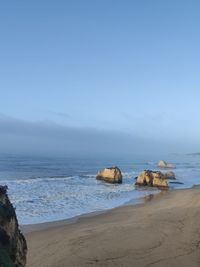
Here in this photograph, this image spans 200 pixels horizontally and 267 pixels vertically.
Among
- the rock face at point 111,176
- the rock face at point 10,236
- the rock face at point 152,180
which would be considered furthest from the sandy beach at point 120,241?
the rock face at point 111,176

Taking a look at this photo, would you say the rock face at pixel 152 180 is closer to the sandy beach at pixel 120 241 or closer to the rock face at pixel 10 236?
the sandy beach at pixel 120 241

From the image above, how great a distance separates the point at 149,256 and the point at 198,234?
13.2ft

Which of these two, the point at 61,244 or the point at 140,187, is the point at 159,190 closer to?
the point at 140,187

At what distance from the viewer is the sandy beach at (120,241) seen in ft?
48.4

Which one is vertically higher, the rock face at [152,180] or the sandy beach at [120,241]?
the rock face at [152,180]

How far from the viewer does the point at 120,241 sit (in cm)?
1745

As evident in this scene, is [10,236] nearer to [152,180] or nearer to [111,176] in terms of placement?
[152,180]

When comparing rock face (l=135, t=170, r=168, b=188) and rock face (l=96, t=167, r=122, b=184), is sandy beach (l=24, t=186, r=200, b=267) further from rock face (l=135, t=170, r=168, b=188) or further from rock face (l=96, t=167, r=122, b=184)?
rock face (l=96, t=167, r=122, b=184)

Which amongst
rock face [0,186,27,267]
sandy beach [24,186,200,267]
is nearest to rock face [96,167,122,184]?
sandy beach [24,186,200,267]

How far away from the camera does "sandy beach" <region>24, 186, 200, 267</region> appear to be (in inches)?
581

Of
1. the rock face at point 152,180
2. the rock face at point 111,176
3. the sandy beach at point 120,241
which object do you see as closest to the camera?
the sandy beach at point 120,241

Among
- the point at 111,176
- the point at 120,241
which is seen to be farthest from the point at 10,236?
the point at 111,176

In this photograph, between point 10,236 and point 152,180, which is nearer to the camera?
point 10,236

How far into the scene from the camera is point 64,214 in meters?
25.9
